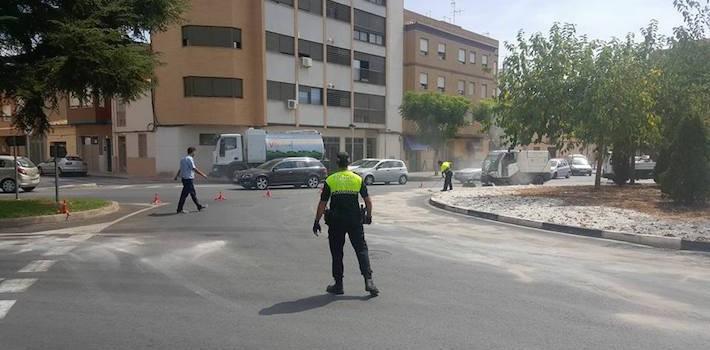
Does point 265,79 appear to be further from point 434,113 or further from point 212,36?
point 434,113

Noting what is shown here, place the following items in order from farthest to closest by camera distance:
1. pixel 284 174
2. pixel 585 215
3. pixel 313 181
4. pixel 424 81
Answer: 1. pixel 424 81
2. pixel 313 181
3. pixel 284 174
4. pixel 585 215

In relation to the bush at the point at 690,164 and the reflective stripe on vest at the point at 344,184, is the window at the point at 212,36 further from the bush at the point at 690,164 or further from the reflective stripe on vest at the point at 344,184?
the reflective stripe on vest at the point at 344,184

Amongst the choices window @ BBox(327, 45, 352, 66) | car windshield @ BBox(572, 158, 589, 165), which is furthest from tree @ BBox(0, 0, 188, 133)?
car windshield @ BBox(572, 158, 589, 165)

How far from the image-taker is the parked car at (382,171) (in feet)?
96.6

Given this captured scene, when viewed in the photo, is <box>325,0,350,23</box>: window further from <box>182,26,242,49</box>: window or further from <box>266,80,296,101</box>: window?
<box>182,26,242,49</box>: window

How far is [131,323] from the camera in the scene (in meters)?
5.21

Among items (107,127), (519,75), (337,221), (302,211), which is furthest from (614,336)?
(107,127)

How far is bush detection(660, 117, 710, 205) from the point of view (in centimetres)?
1422

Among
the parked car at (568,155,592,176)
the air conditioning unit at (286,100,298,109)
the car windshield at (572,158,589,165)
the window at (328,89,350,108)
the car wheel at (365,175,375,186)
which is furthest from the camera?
the car windshield at (572,158,589,165)

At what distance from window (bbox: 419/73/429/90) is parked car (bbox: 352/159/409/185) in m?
17.7

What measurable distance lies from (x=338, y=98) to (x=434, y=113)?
23.5 ft

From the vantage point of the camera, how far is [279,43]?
3644 centimetres

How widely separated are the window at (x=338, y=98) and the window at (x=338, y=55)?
2.11m

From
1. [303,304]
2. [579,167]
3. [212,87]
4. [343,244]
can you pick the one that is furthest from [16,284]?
[579,167]
